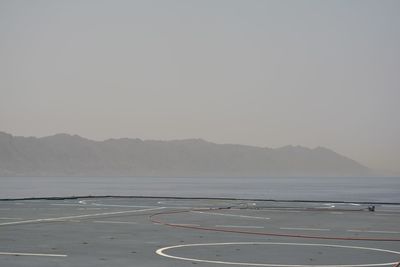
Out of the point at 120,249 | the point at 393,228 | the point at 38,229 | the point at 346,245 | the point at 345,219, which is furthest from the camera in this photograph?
the point at 345,219

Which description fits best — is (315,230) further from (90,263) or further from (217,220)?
(90,263)

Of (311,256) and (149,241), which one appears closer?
(311,256)

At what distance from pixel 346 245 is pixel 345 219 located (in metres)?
12.4

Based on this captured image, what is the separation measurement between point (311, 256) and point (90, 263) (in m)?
6.06

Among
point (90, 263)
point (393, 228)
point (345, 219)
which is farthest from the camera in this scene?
point (345, 219)

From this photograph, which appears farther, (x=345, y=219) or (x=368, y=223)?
(x=345, y=219)

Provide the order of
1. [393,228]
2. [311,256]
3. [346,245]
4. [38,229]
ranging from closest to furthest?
[311,256] < [346,245] < [38,229] < [393,228]

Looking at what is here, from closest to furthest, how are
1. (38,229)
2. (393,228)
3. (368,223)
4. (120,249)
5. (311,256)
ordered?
(311,256) < (120,249) < (38,229) < (393,228) < (368,223)

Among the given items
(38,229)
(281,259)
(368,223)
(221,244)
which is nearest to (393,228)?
(368,223)

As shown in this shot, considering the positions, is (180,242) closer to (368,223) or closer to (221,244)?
(221,244)

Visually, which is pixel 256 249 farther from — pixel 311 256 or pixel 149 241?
pixel 149 241

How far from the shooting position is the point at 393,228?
2755 centimetres

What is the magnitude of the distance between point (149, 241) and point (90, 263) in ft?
17.4

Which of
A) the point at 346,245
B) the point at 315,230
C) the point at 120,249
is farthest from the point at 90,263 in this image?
the point at 315,230
